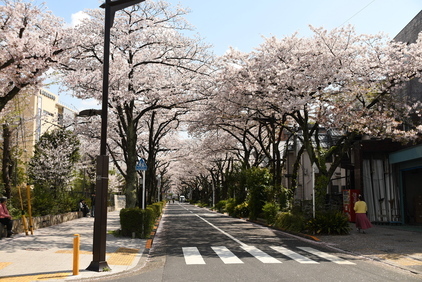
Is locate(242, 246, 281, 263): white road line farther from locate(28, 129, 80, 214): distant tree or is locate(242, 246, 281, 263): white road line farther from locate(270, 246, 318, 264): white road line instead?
locate(28, 129, 80, 214): distant tree

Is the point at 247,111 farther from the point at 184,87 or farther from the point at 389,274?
the point at 389,274

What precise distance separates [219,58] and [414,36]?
10.6 m

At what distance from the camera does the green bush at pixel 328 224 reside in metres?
17.2

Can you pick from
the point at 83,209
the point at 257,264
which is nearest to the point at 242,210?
the point at 83,209

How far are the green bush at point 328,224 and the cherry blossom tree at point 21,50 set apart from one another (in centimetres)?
1190

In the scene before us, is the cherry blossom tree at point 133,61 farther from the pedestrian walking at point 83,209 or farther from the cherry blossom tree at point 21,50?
the pedestrian walking at point 83,209

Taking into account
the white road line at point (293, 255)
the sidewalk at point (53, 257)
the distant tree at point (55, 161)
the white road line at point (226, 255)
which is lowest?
the white road line at point (293, 255)

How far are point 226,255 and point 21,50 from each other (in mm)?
8303

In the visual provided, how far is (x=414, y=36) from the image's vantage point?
22203 millimetres

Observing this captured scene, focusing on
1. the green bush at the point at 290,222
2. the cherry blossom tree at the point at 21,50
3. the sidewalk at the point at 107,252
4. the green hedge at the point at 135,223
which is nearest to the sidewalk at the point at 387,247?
the sidewalk at the point at 107,252

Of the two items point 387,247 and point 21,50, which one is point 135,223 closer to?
point 21,50

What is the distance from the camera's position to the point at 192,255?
38.7 feet

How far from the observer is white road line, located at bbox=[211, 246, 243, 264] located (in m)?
10.6

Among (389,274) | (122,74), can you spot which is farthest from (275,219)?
(389,274)
